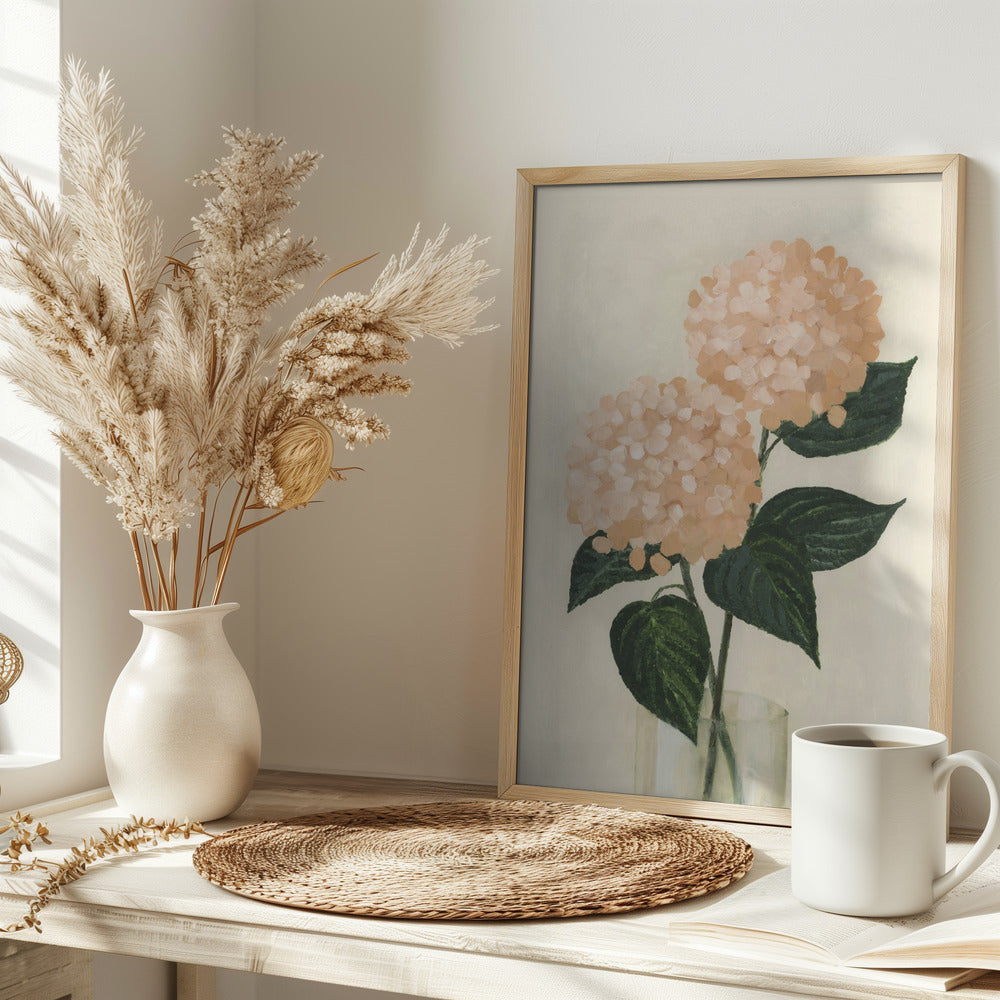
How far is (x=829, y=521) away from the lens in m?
1.10

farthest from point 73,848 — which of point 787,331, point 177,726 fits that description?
point 787,331

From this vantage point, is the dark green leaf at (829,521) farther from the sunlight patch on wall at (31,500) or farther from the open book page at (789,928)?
the sunlight patch on wall at (31,500)

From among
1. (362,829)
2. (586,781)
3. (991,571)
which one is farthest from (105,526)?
(991,571)

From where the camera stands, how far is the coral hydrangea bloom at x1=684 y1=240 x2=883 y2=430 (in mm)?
1093

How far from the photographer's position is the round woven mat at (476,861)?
30.7 inches

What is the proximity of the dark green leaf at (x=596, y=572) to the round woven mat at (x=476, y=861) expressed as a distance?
218 mm

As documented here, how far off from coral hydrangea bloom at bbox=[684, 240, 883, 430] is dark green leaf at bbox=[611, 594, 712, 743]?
0.22 m

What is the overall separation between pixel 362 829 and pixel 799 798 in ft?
1.27

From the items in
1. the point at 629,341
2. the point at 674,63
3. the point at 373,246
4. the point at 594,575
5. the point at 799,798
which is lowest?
the point at 799,798

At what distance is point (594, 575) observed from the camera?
1157mm

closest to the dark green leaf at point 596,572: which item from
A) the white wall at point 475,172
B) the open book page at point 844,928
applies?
the white wall at point 475,172

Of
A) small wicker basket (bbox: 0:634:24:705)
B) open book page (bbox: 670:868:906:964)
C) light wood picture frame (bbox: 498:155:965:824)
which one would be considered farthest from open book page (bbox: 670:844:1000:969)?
small wicker basket (bbox: 0:634:24:705)

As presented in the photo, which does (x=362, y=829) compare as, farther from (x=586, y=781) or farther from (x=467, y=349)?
(x=467, y=349)

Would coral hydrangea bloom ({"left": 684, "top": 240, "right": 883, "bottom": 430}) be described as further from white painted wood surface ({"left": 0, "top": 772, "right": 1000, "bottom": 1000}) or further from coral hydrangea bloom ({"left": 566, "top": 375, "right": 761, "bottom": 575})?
white painted wood surface ({"left": 0, "top": 772, "right": 1000, "bottom": 1000})
